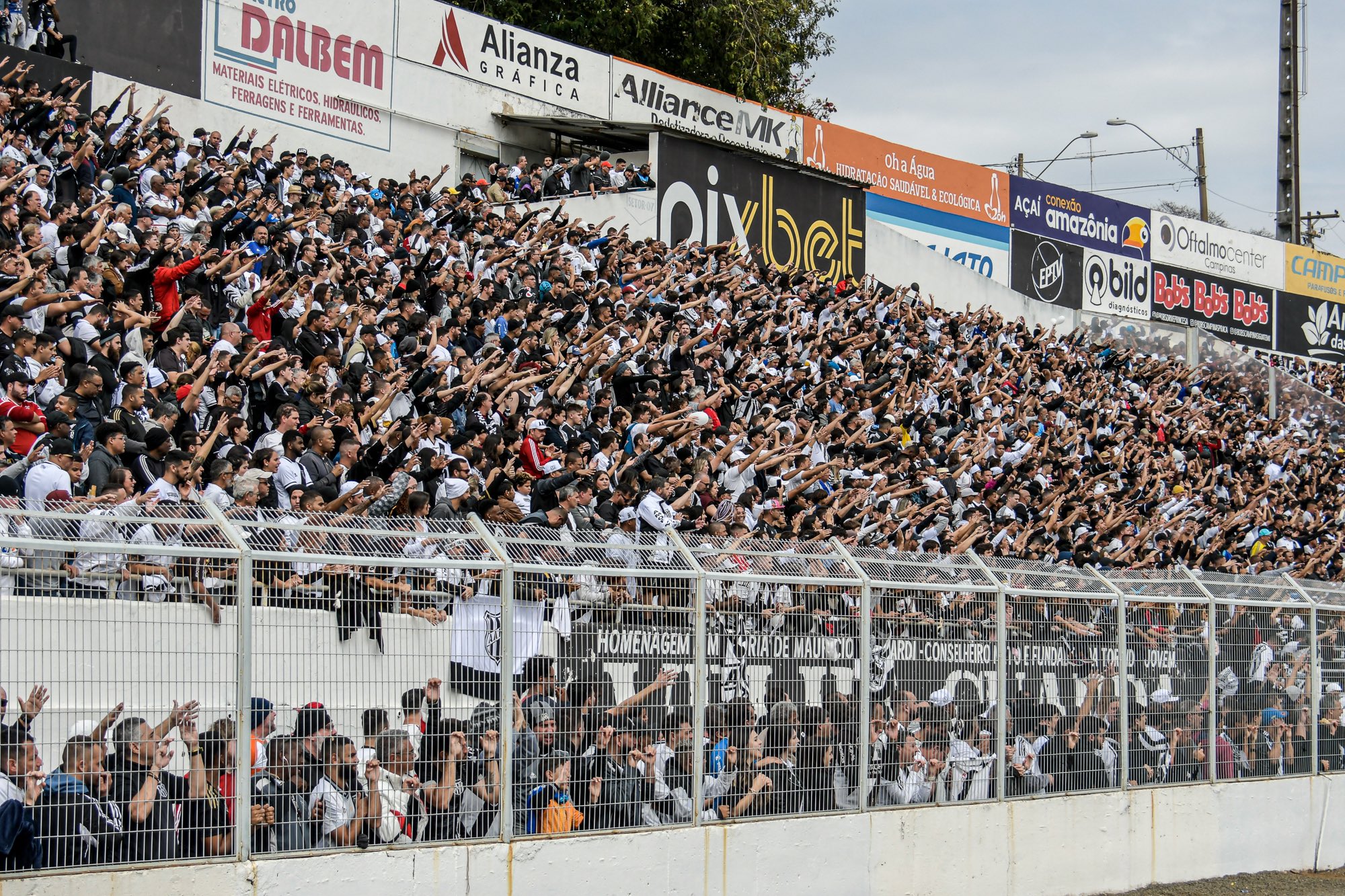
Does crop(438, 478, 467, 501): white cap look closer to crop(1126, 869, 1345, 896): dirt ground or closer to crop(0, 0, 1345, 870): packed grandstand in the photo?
crop(0, 0, 1345, 870): packed grandstand

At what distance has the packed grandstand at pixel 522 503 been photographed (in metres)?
7.24

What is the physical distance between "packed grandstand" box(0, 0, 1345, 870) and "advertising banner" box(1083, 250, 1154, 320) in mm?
15185

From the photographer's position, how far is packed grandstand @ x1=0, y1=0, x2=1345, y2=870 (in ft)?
23.7

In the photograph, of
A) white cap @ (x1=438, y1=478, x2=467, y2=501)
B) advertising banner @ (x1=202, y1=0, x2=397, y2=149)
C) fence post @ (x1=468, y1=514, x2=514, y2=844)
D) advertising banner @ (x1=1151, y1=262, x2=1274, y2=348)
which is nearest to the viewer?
fence post @ (x1=468, y1=514, x2=514, y2=844)

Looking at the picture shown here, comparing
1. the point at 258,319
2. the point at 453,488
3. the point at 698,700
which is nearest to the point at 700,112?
the point at 258,319

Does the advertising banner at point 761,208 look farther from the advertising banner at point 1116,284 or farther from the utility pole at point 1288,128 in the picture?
the utility pole at point 1288,128

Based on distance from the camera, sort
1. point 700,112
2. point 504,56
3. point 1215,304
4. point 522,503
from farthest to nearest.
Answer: point 1215,304
point 700,112
point 504,56
point 522,503

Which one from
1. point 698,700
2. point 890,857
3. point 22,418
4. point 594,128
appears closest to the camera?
point 698,700

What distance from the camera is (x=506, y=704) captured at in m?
8.02

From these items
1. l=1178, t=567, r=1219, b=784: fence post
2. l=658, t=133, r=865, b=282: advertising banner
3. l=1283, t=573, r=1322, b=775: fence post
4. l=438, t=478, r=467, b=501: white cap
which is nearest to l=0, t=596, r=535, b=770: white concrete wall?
l=438, t=478, r=467, b=501: white cap

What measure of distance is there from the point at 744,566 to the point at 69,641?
4321 millimetres

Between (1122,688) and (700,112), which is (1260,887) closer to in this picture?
(1122,688)

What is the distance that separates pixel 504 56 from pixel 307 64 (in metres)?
4.52

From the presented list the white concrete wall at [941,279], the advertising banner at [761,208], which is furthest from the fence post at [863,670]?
the white concrete wall at [941,279]
